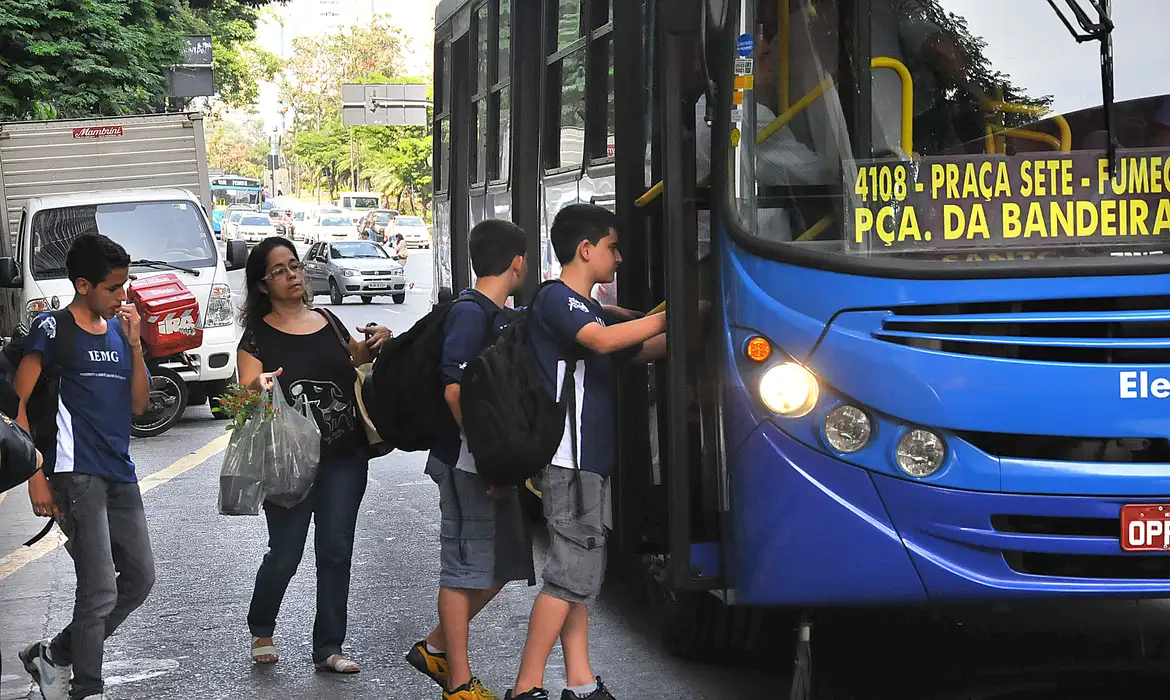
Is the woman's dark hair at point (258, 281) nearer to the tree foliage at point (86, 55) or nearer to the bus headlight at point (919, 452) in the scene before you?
the bus headlight at point (919, 452)

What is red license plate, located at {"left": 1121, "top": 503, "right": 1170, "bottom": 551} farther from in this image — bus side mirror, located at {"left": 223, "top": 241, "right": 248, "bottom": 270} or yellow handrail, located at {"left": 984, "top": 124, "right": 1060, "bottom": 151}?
bus side mirror, located at {"left": 223, "top": 241, "right": 248, "bottom": 270}

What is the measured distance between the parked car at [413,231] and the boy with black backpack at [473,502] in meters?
56.8

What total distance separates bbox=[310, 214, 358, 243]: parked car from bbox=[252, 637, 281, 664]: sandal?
51.0 meters

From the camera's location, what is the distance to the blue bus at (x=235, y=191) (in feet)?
278

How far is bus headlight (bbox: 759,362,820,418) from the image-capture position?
15.3ft

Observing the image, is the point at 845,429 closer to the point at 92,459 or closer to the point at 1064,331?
the point at 1064,331

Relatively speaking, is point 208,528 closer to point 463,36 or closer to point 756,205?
point 463,36

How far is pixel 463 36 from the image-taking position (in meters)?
10.5

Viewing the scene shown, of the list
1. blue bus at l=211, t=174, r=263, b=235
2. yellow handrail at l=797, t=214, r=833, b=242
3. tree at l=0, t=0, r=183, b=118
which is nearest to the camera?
yellow handrail at l=797, t=214, r=833, b=242

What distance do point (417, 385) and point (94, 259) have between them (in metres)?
1.14

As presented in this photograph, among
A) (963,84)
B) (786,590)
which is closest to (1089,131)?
(963,84)

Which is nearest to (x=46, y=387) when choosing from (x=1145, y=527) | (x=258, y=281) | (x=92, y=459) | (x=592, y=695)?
(x=92, y=459)

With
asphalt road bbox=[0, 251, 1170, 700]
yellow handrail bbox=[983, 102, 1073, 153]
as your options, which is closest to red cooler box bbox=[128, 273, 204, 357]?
asphalt road bbox=[0, 251, 1170, 700]

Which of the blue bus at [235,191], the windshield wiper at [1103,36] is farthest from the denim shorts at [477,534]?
the blue bus at [235,191]
